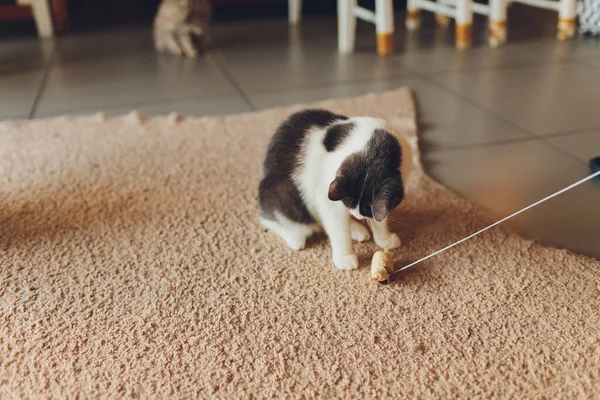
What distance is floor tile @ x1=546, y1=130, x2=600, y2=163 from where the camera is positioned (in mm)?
1472

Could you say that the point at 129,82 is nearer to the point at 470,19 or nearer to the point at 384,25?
the point at 384,25

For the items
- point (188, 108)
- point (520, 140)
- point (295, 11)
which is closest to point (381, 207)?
point (520, 140)

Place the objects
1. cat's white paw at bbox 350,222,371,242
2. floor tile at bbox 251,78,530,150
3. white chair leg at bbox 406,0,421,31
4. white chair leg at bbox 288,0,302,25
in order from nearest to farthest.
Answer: cat's white paw at bbox 350,222,371,242 < floor tile at bbox 251,78,530,150 < white chair leg at bbox 406,0,421,31 < white chair leg at bbox 288,0,302,25

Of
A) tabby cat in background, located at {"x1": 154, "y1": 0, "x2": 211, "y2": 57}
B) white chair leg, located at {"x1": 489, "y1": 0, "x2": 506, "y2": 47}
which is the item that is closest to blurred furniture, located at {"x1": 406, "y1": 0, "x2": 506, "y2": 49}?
white chair leg, located at {"x1": 489, "y1": 0, "x2": 506, "y2": 47}

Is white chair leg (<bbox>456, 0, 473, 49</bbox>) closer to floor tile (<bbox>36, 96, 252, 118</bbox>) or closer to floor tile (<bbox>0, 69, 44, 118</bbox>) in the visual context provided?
floor tile (<bbox>36, 96, 252, 118</bbox>)

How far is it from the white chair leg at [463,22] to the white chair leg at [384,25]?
312mm

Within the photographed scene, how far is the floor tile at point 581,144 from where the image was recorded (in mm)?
1472

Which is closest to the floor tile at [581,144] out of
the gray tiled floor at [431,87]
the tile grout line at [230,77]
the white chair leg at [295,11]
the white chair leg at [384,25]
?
the gray tiled floor at [431,87]

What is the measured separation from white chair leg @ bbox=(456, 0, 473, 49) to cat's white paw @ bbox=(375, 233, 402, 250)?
5.60ft

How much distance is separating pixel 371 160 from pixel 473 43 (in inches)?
78.5

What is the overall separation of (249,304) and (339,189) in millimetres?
264

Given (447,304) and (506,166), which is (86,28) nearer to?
(506,166)

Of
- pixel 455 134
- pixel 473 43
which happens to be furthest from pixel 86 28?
pixel 455 134

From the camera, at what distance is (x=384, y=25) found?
7.99 feet
